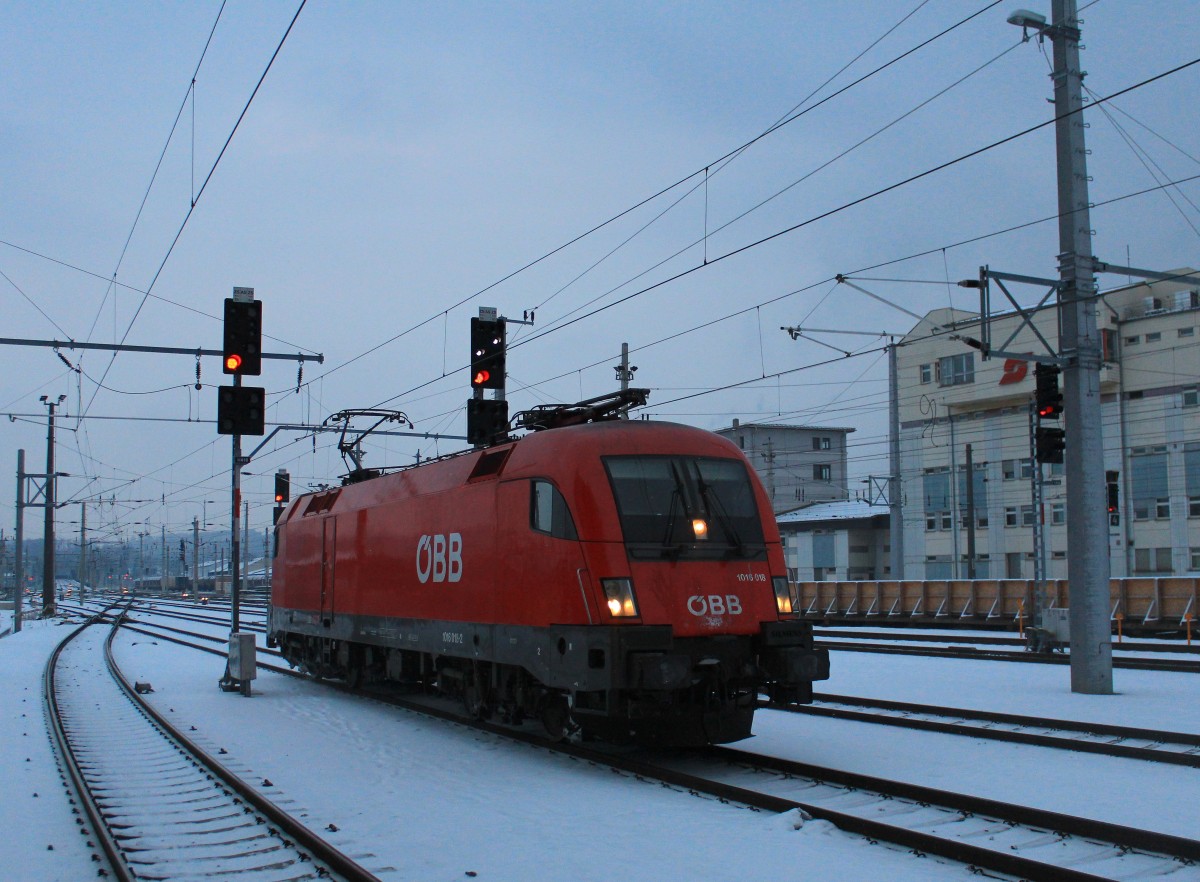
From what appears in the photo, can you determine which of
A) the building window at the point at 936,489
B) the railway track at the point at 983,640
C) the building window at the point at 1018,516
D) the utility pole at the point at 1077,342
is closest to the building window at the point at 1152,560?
the building window at the point at 1018,516

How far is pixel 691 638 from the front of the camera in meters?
10.8

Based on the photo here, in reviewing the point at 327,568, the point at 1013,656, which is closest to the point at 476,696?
the point at 327,568

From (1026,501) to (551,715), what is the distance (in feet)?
144

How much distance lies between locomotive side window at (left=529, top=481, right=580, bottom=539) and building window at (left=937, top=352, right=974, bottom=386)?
1744 inches

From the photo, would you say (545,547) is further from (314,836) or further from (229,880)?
(229,880)

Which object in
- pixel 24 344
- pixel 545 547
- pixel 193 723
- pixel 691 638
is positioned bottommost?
pixel 193 723

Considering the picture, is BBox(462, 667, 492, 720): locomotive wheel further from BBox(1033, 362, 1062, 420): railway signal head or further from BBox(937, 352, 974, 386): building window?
BBox(937, 352, 974, 386): building window

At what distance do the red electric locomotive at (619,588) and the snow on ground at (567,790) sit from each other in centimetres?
78

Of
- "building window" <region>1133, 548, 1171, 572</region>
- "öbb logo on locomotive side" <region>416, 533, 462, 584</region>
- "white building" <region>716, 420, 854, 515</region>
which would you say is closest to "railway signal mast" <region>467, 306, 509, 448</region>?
"öbb logo on locomotive side" <region>416, 533, 462, 584</region>

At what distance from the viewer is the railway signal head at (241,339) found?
18.1 metres

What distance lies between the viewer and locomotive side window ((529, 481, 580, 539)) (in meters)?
11.2

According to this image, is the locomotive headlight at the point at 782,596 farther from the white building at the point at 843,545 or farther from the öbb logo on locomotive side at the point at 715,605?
the white building at the point at 843,545

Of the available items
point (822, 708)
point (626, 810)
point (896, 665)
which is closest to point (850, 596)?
point (896, 665)

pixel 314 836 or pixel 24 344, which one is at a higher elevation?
pixel 24 344
